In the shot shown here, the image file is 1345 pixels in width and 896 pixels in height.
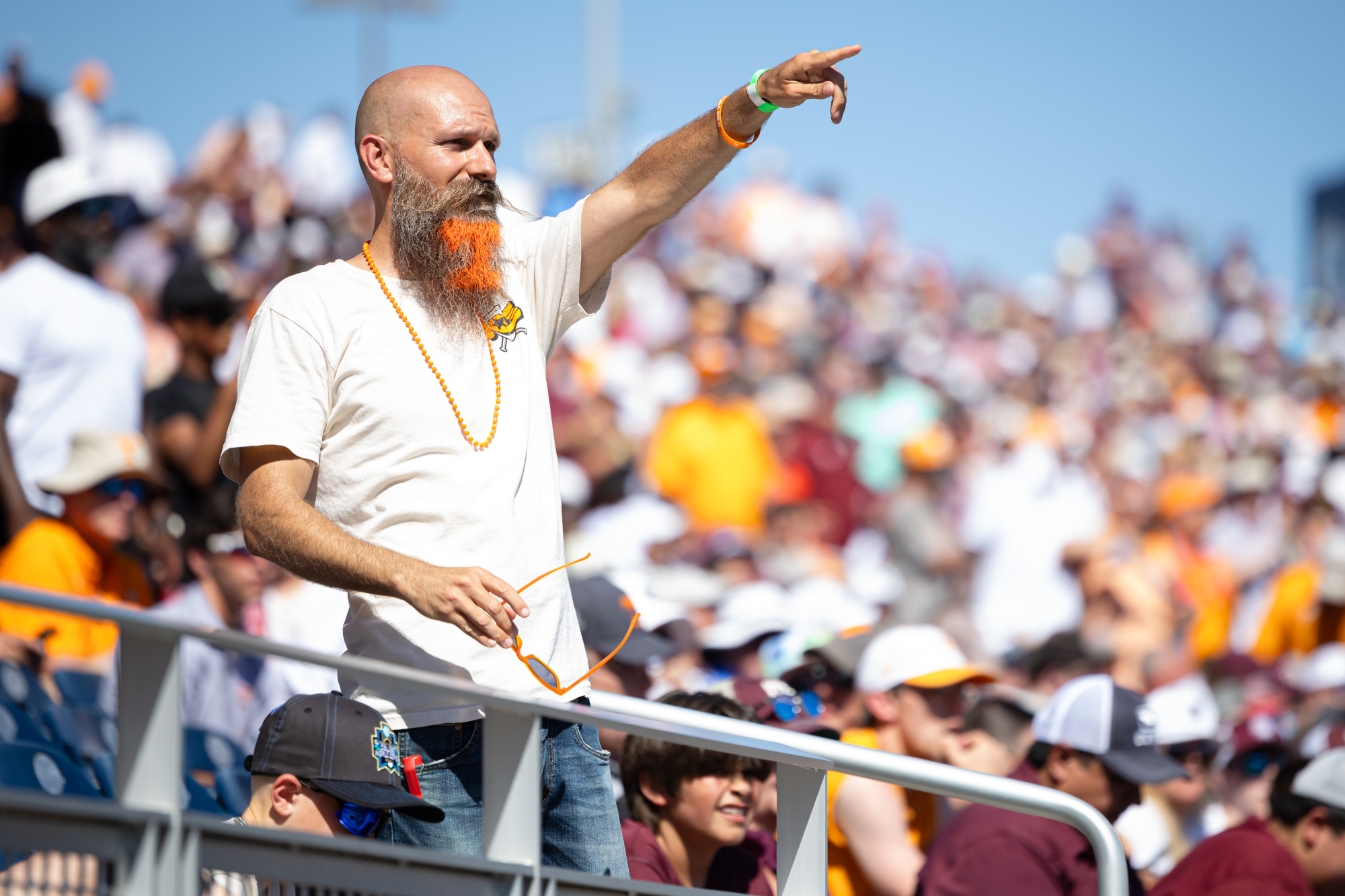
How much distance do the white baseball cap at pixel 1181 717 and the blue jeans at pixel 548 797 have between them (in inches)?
110

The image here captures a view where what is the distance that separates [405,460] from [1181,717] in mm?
3596

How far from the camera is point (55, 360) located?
536 centimetres

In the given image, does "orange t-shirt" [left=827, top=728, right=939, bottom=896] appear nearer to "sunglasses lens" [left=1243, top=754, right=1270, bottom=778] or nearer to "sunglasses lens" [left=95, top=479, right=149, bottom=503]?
"sunglasses lens" [left=1243, top=754, right=1270, bottom=778]

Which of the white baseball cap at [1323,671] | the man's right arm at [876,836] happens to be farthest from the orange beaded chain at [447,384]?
the white baseball cap at [1323,671]

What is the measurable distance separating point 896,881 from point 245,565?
271 cm

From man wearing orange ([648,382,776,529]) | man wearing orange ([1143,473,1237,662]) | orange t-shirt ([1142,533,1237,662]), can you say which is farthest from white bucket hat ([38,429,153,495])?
orange t-shirt ([1142,533,1237,662])

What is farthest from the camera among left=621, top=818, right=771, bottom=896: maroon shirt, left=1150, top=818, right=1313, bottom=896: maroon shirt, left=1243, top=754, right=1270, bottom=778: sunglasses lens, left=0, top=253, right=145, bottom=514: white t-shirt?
left=1243, top=754, right=1270, bottom=778: sunglasses lens

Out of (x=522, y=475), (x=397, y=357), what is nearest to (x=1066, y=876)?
(x=522, y=475)

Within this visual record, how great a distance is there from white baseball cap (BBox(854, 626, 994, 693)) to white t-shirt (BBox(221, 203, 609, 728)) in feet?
7.95

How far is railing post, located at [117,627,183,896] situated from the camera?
169 cm

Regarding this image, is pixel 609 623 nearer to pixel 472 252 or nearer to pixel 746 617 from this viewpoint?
pixel 472 252

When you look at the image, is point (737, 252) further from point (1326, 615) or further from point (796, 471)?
point (1326, 615)

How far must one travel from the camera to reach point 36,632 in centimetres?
404

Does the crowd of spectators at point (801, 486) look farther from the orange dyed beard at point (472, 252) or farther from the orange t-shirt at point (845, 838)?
the orange dyed beard at point (472, 252)
